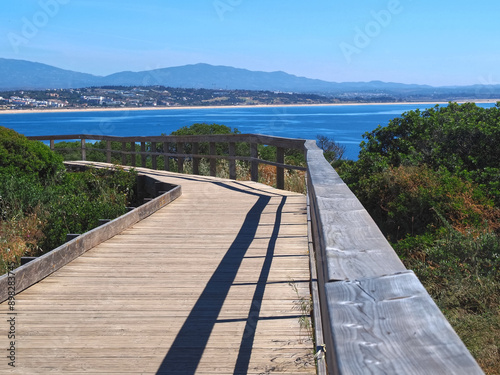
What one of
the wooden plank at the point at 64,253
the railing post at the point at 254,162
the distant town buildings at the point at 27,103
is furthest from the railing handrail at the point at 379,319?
the distant town buildings at the point at 27,103

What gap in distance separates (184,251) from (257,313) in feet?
7.45

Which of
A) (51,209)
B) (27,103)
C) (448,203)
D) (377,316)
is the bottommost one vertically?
(51,209)

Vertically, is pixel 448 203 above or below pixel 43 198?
above

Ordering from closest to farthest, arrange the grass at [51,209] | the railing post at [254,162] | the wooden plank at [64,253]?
the wooden plank at [64,253] → the grass at [51,209] → the railing post at [254,162]

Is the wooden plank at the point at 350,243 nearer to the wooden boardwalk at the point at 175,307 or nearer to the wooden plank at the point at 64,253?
the wooden boardwalk at the point at 175,307

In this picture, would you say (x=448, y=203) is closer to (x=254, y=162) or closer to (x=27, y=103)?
(x=254, y=162)

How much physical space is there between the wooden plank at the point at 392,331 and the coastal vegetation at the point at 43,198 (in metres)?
5.45

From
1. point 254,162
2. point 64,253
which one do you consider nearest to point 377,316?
point 64,253

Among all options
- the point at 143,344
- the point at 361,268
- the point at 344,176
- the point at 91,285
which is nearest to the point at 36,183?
the point at 344,176

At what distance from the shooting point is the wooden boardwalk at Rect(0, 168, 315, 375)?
337 centimetres

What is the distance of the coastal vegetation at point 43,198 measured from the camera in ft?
26.0

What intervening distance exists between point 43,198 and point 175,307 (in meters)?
6.58

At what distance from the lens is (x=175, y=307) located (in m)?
4.38

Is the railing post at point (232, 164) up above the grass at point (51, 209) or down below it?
above
